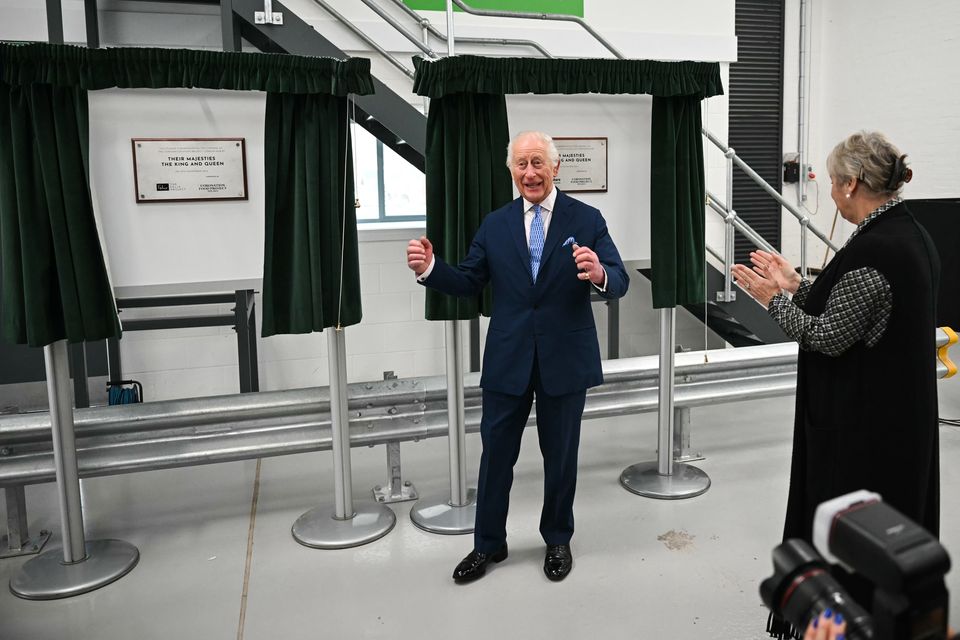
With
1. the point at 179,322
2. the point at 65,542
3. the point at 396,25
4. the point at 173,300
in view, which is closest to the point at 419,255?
the point at 65,542

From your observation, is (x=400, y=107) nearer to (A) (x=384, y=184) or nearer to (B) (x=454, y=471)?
(A) (x=384, y=184)

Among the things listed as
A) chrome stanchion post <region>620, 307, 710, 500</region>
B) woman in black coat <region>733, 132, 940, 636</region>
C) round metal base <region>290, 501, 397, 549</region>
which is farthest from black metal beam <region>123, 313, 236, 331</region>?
woman in black coat <region>733, 132, 940, 636</region>

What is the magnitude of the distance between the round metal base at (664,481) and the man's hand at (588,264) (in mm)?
1624

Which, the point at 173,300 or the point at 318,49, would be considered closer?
the point at 318,49

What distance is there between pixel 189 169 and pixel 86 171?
38 cm

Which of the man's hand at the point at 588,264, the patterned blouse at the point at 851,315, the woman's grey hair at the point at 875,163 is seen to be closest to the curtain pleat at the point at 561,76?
the man's hand at the point at 588,264

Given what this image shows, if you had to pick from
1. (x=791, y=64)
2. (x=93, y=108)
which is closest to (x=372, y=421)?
(x=93, y=108)

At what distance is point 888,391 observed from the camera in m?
2.08

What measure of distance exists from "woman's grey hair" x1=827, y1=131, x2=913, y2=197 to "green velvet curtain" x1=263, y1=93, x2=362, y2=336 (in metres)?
1.96

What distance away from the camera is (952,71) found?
622 cm

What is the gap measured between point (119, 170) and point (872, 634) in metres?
3.01

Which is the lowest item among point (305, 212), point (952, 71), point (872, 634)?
point (872, 634)

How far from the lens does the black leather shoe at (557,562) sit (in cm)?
292

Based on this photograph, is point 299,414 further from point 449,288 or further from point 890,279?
point 890,279
